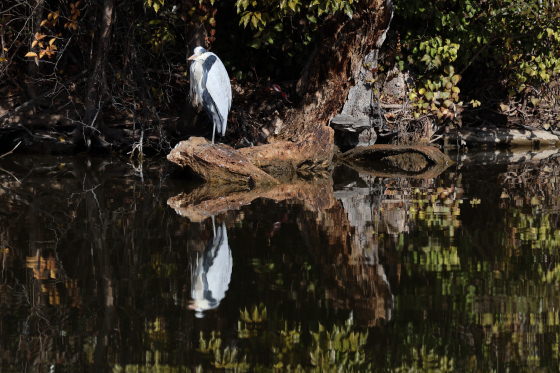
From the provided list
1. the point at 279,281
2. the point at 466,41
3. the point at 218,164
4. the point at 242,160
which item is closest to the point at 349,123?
the point at 466,41

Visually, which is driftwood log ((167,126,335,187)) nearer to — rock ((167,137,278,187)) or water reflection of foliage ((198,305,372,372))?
rock ((167,137,278,187))

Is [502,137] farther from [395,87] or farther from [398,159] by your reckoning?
[398,159]

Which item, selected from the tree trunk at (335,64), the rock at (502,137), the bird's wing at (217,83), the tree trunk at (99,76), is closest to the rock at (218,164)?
the bird's wing at (217,83)

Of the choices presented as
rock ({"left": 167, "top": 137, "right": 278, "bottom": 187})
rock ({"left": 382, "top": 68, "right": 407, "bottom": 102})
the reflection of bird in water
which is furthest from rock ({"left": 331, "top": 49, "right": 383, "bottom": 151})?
the reflection of bird in water

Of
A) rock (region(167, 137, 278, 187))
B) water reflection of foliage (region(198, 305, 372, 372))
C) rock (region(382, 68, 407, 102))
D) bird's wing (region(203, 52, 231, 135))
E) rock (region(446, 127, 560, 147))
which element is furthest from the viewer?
rock (region(446, 127, 560, 147))

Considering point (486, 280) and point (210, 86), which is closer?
point (486, 280)

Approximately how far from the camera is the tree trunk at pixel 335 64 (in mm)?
8516

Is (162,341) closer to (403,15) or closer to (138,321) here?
(138,321)

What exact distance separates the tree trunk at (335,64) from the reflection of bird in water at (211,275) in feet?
13.0

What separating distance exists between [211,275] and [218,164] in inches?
133

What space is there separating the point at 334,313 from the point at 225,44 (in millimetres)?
7098

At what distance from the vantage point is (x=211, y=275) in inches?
151

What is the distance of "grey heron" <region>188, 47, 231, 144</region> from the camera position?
25.5 ft

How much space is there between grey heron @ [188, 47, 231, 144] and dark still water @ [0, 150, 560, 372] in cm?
145
